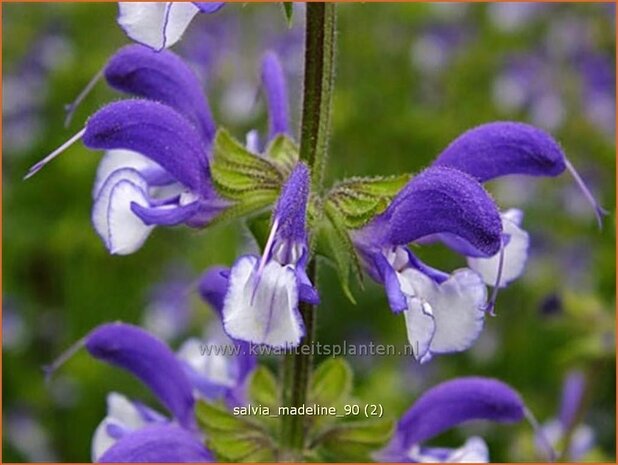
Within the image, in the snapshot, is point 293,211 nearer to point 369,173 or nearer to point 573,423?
point 573,423

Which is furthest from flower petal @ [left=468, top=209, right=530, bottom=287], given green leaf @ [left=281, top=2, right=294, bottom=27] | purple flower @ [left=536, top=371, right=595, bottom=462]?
purple flower @ [left=536, top=371, right=595, bottom=462]

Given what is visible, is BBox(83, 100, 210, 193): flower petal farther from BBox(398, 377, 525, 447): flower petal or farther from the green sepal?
BBox(398, 377, 525, 447): flower petal

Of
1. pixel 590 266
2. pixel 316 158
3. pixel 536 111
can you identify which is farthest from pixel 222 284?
pixel 536 111

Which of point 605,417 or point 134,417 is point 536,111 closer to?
point 605,417

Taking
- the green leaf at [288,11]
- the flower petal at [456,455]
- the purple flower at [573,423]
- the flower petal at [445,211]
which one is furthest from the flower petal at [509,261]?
the purple flower at [573,423]

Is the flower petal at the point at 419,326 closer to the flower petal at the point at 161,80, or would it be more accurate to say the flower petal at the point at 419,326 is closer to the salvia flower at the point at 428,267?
the salvia flower at the point at 428,267

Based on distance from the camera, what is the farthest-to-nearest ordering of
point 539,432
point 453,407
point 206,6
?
point 539,432
point 453,407
point 206,6

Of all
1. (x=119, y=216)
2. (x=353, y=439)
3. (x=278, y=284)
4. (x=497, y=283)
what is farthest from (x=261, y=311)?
(x=353, y=439)
